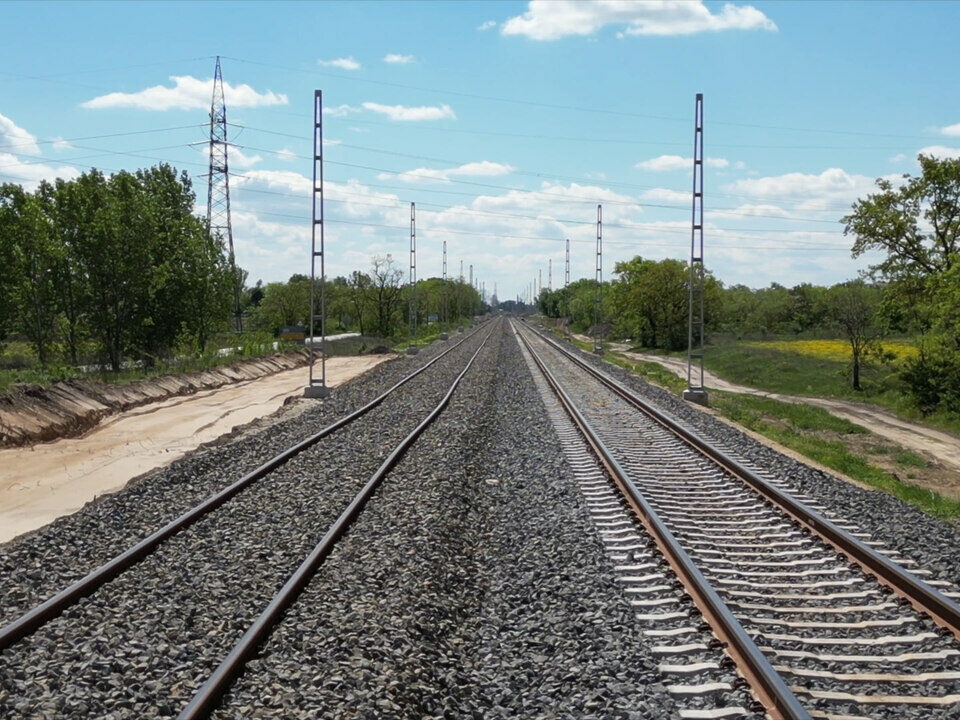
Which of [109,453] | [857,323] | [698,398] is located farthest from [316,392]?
[857,323]

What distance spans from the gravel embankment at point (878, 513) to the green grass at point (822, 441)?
91cm

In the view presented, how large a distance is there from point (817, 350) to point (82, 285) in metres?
46.1

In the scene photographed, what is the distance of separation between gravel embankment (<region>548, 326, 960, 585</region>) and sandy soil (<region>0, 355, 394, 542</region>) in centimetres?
1006

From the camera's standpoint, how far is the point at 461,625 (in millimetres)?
6949

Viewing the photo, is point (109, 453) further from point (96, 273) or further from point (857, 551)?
point (96, 273)

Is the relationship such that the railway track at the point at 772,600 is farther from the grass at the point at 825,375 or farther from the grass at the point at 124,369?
the grass at the point at 825,375

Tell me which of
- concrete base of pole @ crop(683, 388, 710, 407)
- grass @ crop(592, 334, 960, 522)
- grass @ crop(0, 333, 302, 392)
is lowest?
grass @ crop(592, 334, 960, 522)

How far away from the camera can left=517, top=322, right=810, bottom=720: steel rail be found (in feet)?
16.2

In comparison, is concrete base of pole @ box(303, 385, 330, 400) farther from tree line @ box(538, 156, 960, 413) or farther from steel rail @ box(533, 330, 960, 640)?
tree line @ box(538, 156, 960, 413)

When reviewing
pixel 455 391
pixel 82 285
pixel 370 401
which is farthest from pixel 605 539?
pixel 82 285

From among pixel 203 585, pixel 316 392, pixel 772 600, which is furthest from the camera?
pixel 316 392

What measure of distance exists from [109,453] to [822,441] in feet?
50.9

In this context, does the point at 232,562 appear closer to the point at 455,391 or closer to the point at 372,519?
the point at 372,519

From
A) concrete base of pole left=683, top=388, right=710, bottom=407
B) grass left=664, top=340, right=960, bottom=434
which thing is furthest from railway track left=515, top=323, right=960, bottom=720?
grass left=664, top=340, right=960, bottom=434
